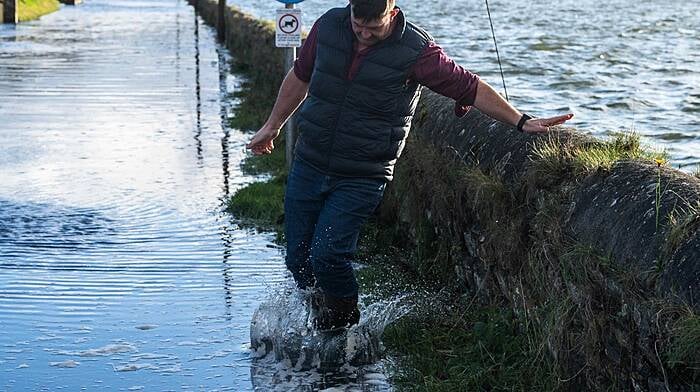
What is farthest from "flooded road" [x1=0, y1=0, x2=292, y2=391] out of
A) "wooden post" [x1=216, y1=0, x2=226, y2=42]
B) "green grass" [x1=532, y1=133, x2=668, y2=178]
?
"wooden post" [x1=216, y1=0, x2=226, y2=42]

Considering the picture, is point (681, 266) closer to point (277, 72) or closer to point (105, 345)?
point (105, 345)

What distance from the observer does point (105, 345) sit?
652 cm

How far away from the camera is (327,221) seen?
600 cm

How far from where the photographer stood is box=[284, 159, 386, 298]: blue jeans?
5.98 meters

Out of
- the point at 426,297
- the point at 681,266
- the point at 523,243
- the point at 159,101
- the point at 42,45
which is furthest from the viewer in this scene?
the point at 42,45

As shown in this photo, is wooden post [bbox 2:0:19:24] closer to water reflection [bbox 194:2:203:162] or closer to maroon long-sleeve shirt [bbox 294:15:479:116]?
water reflection [bbox 194:2:203:162]

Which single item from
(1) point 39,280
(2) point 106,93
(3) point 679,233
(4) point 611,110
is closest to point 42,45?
(2) point 106,93

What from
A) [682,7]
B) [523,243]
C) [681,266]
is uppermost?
[681,266]

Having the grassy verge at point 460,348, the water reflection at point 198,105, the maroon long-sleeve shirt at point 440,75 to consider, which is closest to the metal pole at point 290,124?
the water reflection at point 198,105

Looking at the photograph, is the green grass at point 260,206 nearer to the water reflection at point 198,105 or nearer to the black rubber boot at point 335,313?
the water reflection at point 198,105

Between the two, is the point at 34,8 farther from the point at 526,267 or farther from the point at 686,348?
the point at 686,348

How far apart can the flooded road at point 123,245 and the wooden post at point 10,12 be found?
54.0ft

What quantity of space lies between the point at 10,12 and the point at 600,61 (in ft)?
59.1

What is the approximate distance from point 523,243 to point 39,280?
3112 millimetres
